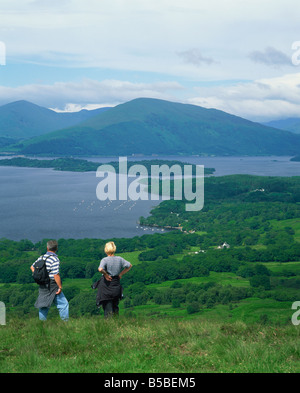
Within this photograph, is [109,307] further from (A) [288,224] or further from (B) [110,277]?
(A) [288,224]

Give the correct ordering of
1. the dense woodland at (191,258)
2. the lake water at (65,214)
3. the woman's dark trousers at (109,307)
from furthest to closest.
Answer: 1. the lake water at (65,214)
2. the dense woodland at (191,258)
3. the woman's dark trousers at (109,307)

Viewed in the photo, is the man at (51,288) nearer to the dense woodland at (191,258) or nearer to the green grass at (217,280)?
the dense woodland at (191,258)

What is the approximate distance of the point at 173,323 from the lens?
980cm

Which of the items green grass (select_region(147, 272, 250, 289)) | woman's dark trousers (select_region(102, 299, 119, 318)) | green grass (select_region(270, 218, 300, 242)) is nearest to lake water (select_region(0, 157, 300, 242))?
green grass (select_region(147, 272, 250, 289))

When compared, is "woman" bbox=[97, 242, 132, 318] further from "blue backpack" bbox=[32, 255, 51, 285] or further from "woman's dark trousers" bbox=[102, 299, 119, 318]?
"blue backpack" bbox=[32, 255, 51, 285]

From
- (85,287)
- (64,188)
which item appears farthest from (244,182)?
(85,287)

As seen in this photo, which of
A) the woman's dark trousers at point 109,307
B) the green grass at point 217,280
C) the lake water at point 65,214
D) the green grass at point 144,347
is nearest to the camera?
the green grass at point 144,347

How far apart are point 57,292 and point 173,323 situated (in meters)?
2.75

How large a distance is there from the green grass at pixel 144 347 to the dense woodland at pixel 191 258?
17.7 metres

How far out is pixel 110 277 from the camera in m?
9.95

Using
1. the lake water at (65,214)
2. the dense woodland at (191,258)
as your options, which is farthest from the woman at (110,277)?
the lake water at (65,214)

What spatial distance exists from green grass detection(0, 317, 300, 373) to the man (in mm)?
363

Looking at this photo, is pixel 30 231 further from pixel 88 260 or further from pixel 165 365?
pixel 165 365

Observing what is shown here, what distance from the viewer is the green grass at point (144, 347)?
7.13 metres
